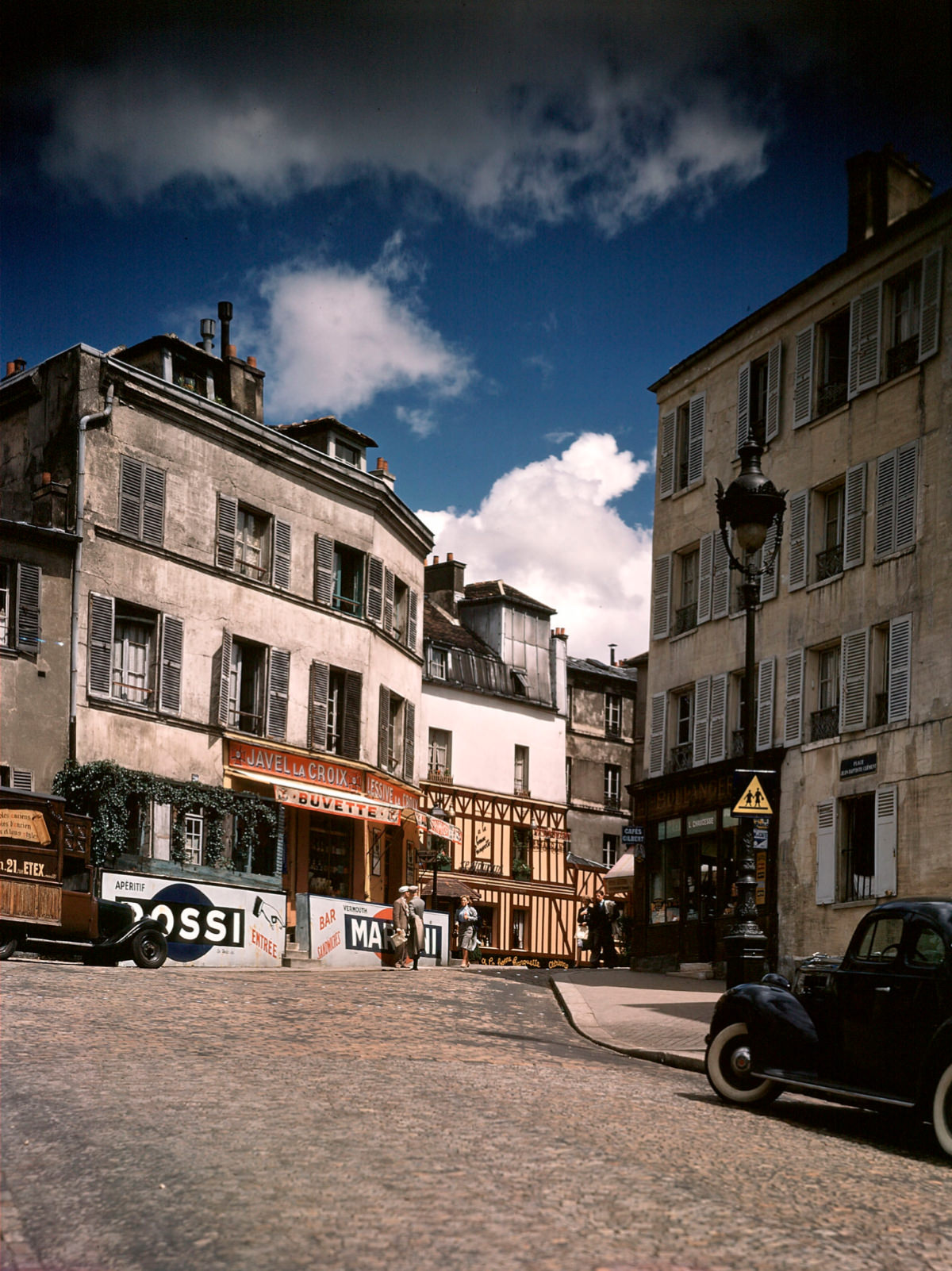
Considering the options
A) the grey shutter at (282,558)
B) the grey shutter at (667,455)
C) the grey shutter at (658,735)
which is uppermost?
the grey shutter at (667,455)

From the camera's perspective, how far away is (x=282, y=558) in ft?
111

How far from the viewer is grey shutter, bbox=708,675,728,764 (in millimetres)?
28594

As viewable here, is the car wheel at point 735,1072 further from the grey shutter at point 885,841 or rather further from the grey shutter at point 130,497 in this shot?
the grey shutter at point 130,497

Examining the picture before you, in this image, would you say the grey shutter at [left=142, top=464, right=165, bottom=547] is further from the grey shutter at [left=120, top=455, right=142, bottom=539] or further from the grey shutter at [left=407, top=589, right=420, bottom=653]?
the grey shutter at [left=407, top=589, right=420, bottom=653]

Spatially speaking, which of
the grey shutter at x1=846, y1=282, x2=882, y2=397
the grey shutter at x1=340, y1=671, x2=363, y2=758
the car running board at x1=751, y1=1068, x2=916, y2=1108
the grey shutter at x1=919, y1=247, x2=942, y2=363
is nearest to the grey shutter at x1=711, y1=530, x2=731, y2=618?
the grey shutter at x1=846, y1=282, x2=882, y2=397

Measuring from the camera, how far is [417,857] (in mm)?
39344

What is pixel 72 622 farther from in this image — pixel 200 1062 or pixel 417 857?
pixel 200 1062

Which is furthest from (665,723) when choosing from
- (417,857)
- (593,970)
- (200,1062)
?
(200,1062)

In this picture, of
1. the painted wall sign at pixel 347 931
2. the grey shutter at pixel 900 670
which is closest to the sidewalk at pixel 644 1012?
the painted wall sign at pixel 347 931

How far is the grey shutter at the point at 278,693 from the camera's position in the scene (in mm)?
32844

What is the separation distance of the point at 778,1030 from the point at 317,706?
24640 mm

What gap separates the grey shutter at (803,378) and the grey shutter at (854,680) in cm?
435

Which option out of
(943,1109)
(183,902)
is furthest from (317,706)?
(943,1109)

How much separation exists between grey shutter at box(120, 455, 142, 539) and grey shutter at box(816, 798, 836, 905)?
13.9 meters
